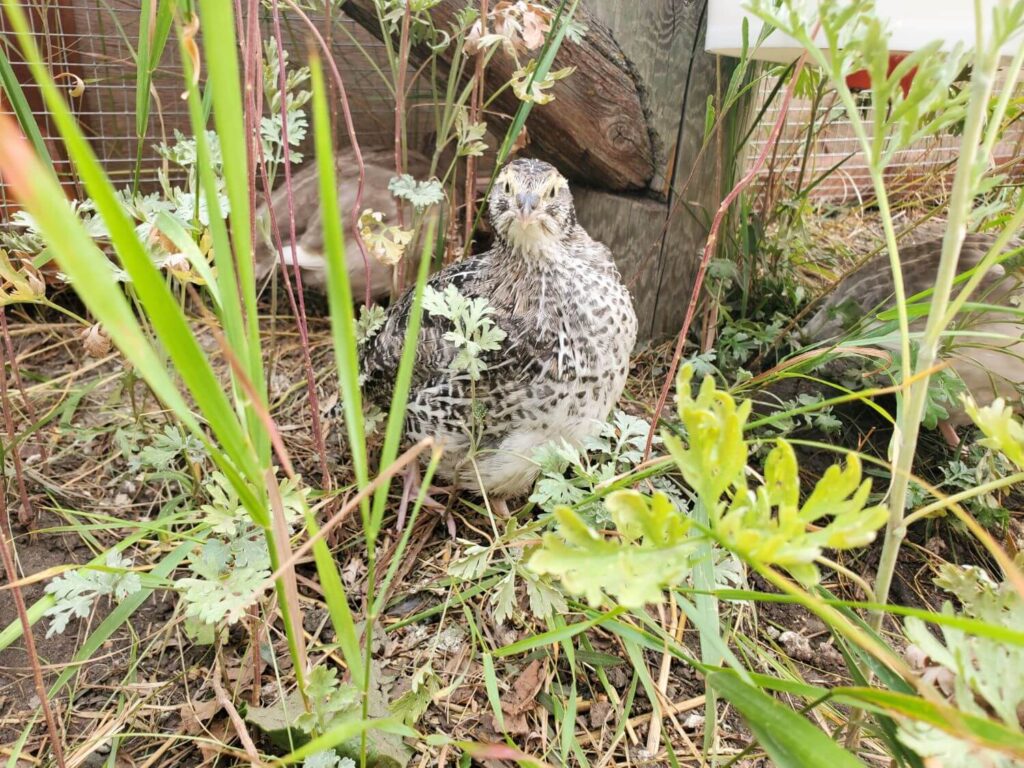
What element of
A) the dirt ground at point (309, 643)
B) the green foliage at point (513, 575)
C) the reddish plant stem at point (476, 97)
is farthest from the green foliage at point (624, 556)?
the reddish plant stem at point (476, 97)

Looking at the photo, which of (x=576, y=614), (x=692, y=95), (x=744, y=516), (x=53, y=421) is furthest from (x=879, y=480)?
(x=53, y=421)

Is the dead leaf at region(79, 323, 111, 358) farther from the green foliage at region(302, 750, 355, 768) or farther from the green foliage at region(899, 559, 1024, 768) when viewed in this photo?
the green foliage at region(899, 559, 1024, 768)

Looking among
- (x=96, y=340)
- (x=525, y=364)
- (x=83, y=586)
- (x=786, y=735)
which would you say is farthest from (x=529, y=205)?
(x=786, y=735)

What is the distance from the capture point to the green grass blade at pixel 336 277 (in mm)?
647

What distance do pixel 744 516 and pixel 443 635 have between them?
101 centimetres

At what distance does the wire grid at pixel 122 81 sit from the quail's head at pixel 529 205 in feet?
2.96

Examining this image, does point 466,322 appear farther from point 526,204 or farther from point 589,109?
point 589,109

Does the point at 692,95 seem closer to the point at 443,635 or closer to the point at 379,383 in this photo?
the point at 379,383

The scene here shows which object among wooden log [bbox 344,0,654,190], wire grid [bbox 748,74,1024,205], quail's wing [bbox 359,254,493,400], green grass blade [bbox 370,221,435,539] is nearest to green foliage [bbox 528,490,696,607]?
green grass blade [bbox 370,221,435,539]

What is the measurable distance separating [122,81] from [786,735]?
120 inches

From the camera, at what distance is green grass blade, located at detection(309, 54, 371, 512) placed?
65cm

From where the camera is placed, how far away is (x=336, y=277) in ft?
2.29

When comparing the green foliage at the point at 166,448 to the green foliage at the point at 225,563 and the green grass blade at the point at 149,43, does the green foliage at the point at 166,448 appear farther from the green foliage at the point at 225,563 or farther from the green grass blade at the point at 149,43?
the green grass blade at the point at 149,43

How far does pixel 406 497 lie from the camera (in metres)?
2.00
